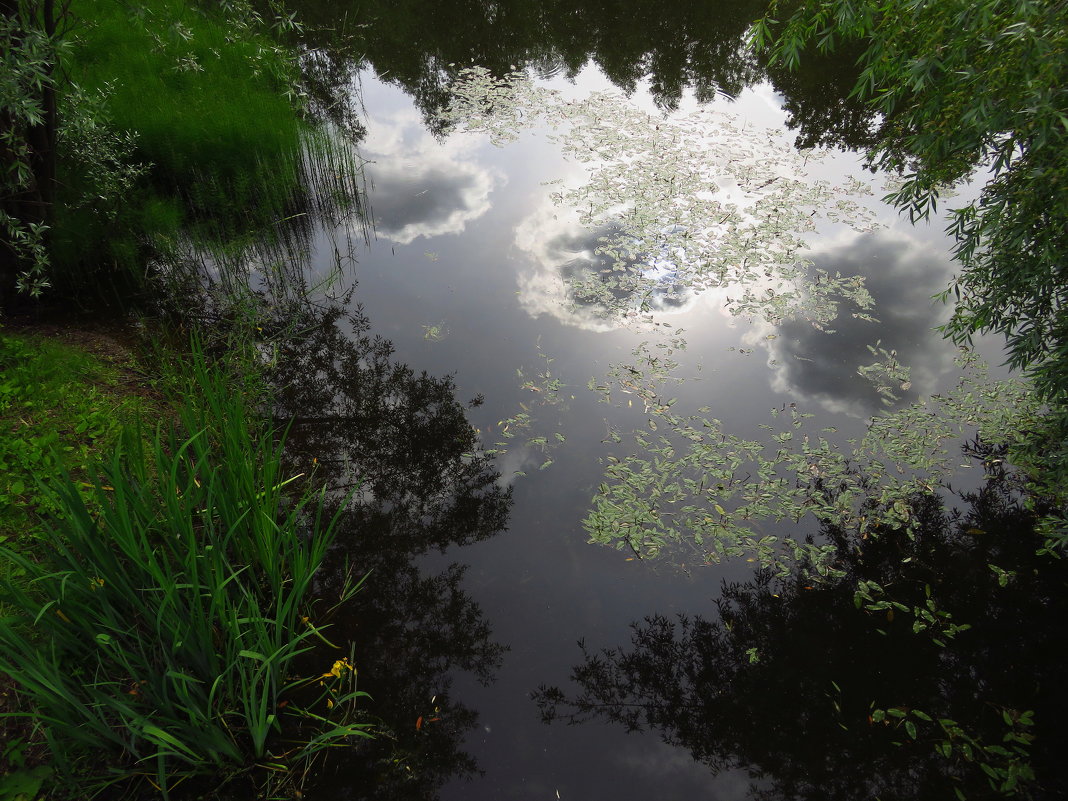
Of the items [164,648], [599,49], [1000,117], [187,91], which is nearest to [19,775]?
[164,648]

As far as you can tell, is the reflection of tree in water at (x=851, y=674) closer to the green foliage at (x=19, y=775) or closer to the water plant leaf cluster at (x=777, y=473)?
the water plant leaf cluster at (x=777, y=473)

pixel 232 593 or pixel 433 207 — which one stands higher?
pixel 433 207

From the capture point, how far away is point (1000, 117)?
8.25 ft

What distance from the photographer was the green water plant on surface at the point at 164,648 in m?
1.90

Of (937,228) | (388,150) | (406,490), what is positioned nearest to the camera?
(406,490)

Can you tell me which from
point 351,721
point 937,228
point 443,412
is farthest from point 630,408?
point 937,228

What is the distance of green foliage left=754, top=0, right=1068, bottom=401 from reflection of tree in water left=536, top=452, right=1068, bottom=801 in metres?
1.11

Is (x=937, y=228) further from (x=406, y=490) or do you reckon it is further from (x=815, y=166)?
(x=406, y=490)

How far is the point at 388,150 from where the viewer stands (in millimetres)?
6980

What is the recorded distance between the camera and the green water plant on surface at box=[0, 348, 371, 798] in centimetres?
190

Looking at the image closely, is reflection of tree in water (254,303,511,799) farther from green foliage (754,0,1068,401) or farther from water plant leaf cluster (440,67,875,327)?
green foliage (754,0,1068,401)

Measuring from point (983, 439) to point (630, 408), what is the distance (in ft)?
7.63

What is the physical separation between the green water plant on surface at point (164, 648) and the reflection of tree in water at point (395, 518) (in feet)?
0.71

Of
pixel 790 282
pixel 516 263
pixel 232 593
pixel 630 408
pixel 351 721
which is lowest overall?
pixel 351 721
